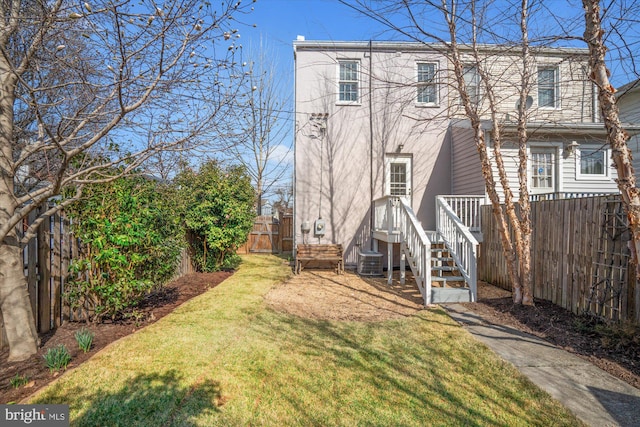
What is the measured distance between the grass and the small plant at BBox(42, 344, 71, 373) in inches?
5.4

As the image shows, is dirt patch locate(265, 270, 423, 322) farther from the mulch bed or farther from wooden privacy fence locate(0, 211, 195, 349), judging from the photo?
wooden privacy fence locate(0, 211, 195, 349)

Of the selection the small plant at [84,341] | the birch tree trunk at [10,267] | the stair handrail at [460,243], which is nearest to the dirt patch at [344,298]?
the stair handrail at [460,243]

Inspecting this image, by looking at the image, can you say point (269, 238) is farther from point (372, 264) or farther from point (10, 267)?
point (10, 267)

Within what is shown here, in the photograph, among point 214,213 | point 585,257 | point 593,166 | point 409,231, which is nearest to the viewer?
point 585,257

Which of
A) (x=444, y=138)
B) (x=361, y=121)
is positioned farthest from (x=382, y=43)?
(x=444, y=138)

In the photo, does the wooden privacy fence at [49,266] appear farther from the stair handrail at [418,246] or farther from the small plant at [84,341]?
the stair handrail at [418,246]

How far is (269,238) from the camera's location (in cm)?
1443

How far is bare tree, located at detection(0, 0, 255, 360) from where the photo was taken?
2.84 m

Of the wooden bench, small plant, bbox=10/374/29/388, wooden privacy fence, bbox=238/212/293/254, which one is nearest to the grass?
small plant, bbox=10/374/29/388

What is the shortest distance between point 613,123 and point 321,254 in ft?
22.0

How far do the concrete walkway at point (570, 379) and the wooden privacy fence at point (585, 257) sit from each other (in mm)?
1201

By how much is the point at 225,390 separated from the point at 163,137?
293 centimetres

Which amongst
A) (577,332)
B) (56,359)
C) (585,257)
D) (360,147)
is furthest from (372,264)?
(56,359)

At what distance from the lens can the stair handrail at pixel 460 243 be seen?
5832 mm
